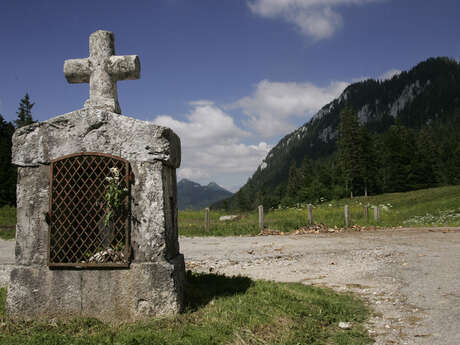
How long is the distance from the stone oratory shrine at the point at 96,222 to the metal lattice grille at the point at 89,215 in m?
0.01

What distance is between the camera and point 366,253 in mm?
10359

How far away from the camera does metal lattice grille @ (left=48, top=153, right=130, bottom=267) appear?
461cm

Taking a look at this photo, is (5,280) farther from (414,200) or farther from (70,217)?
(414,200)

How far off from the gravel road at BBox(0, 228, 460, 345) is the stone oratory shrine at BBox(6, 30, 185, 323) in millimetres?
2878

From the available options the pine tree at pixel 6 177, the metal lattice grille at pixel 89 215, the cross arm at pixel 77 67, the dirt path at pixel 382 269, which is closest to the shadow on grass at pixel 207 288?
the metal lattice grille at pixel 89 215

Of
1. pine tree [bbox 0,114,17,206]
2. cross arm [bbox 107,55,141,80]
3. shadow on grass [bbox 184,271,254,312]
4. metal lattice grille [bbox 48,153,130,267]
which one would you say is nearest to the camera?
metal lattice grille [bbox 48,153,130,267]

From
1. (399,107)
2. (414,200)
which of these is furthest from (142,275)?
(399,107)

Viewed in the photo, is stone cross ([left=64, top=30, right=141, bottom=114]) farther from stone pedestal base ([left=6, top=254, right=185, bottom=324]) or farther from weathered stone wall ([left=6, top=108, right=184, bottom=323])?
stone pedestal base ([left=6, top=254, right=185, bottom=324])

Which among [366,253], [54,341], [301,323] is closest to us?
[54,341]

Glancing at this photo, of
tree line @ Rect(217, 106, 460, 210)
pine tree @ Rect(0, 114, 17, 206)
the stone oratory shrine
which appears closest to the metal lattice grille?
the stone oratory shrine

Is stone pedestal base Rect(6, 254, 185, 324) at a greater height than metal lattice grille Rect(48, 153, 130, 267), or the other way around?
metal lattice grille Rect(48, 153, 130, 267)

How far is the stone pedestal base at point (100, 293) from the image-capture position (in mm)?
4445

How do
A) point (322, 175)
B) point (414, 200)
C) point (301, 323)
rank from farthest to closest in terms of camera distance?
point (322, 175), point (414, 200), point (301, 323)

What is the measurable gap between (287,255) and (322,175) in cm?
6485
